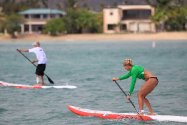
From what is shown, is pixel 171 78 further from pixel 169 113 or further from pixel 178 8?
pixel 178 8

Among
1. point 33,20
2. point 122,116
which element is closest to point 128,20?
point 33,20

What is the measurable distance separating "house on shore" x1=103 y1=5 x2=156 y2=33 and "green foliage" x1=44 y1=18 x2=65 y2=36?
10.6m

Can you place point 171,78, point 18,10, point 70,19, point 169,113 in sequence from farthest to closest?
point 18,10, point 70,19, point 171,78, point 169,113

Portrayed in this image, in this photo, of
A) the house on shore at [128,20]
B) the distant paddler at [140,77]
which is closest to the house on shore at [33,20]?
the house on shore at [128,20]

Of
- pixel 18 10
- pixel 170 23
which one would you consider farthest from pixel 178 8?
pixel 18 10

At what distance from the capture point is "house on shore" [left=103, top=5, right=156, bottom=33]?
130 m

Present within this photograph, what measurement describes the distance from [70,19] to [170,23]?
71.6 feet

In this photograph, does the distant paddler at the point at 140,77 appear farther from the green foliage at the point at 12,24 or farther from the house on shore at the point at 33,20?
the house on shore at the point at 33,20

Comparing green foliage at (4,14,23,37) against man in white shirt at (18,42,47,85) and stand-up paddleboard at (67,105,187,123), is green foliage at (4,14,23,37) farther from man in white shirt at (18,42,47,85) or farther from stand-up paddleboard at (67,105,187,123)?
stand-up paddleboard at (67,105,187,123)

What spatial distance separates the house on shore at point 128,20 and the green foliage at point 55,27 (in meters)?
10.6

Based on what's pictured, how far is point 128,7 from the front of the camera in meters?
134

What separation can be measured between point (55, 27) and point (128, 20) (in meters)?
17.0

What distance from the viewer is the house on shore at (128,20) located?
130 metres

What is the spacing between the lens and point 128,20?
5138 inches
